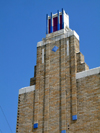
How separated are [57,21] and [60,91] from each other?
10726 millimetres

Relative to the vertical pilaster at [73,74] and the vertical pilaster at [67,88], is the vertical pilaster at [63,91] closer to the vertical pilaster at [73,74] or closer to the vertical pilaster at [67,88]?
the vertical pilaster at [67,88]

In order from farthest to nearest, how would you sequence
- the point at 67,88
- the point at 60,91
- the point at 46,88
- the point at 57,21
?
the point at 57,21
the point at 46,88
the point at 60,91
the point at 67,88

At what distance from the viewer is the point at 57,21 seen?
150ft

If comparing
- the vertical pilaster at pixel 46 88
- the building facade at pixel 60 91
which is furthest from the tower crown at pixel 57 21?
the vertical pilaster at pixel 46 88

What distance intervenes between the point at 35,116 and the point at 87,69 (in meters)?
8.48

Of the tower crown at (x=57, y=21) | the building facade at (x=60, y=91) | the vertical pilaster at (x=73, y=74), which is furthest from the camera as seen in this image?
the tower crown at (x=57, y=21)

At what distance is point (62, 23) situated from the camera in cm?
4512

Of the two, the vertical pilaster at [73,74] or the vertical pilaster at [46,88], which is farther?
the vertical pilaster at [46,88]

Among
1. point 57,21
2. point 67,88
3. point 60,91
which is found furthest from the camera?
point 57,21

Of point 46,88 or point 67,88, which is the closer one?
point 67,88

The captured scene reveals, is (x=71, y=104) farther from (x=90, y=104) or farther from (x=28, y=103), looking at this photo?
(x=28, y=103)

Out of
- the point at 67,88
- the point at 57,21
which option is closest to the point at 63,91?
the point at 67,88

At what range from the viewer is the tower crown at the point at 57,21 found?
148 feet

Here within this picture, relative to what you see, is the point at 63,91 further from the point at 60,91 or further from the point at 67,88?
the point at 67,88
